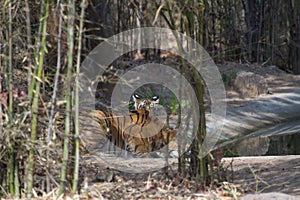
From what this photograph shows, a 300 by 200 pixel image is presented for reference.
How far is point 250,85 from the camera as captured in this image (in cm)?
1180

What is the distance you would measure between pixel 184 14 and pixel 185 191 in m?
1.17

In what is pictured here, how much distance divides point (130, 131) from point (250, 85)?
199 inches

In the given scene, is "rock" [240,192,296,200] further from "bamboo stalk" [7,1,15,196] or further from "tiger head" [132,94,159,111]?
"tiger head" [132,94,159,111]

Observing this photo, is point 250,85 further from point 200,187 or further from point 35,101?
point 35,101

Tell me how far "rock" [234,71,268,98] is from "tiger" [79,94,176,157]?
4.70 meters

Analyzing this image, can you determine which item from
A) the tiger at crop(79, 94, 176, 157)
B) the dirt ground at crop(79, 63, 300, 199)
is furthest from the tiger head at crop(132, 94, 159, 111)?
the dirt ground at crop(79, 63, 300, 199)

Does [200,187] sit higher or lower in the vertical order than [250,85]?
lower

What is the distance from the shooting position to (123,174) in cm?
506

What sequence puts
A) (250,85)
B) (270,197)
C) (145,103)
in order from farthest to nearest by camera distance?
(250,85)
(145,103)
(270,197)

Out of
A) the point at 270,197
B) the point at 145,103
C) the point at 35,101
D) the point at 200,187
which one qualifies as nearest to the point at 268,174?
the point at 200,187

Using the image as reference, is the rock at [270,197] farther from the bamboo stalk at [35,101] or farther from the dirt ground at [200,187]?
the bamboo stalk at [35,101]

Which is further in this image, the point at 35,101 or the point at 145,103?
the point at 145,103

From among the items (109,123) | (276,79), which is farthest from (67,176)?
(276,79)

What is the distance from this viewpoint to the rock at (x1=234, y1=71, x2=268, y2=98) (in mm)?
11805
